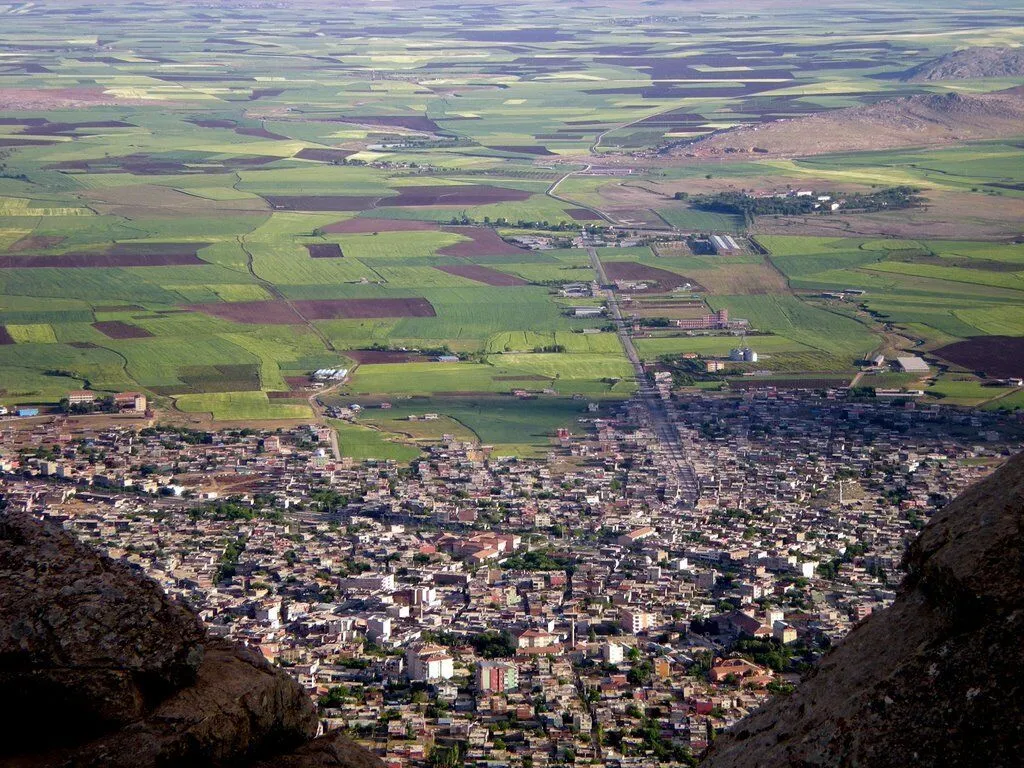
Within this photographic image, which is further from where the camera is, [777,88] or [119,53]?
[119,53]

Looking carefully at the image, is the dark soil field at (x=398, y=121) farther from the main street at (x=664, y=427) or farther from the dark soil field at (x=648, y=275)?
the main street at (x=664, y=427)

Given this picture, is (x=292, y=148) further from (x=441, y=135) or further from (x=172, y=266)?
(x=172, y=266)

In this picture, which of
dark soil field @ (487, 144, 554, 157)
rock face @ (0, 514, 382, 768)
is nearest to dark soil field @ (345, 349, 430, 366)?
rock face @ (0, 514, 382, 768)

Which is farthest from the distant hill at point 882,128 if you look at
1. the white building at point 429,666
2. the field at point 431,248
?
the white building at point 429,666

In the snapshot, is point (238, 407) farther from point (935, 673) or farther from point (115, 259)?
point (935, 673)

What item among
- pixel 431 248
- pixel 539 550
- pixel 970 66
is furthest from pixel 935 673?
pixel 970 66

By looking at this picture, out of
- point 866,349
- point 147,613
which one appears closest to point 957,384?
point 866,349

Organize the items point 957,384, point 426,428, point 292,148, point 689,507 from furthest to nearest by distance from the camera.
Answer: point 292,148 < point 957,384 < point 426,428 < point 689,507
